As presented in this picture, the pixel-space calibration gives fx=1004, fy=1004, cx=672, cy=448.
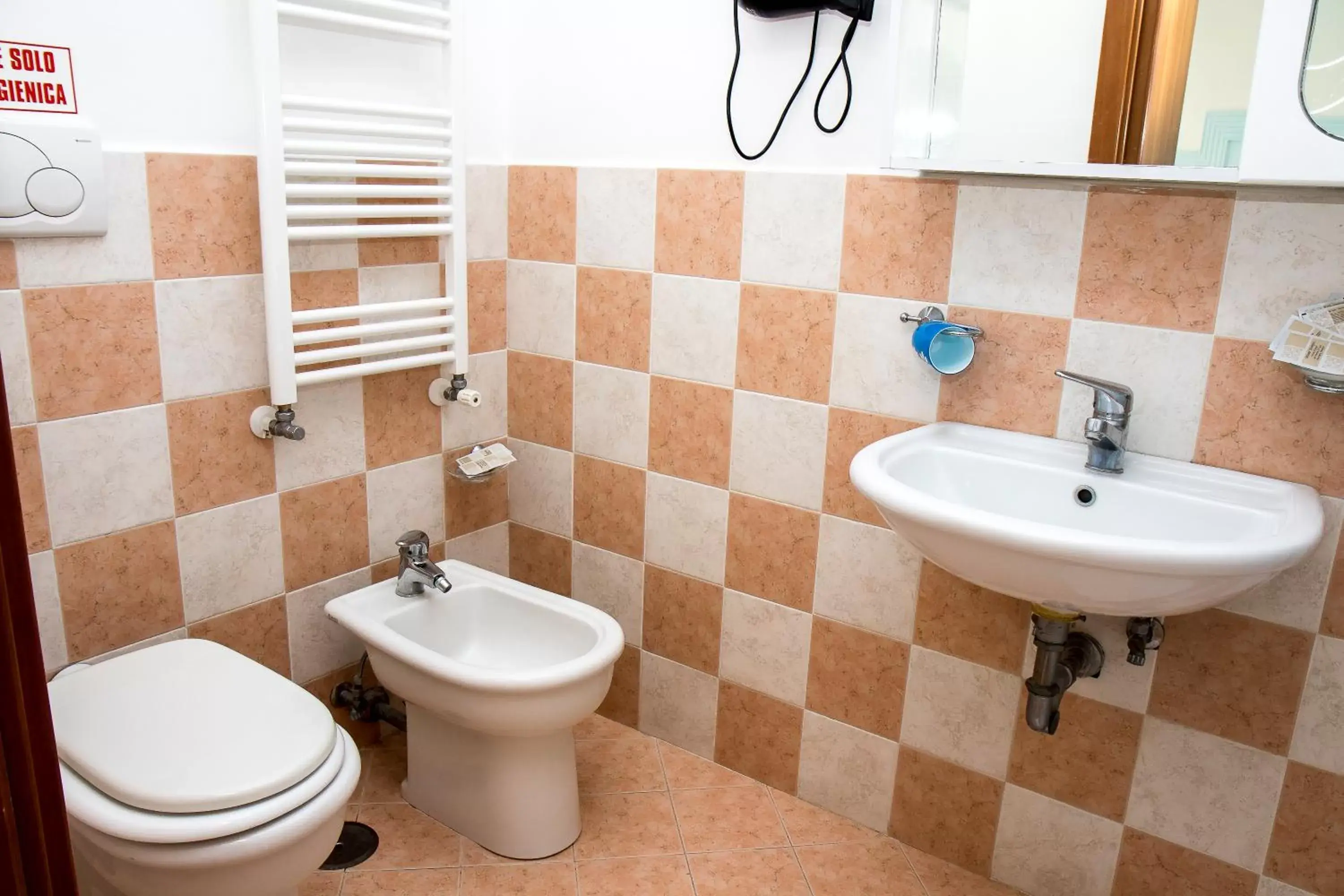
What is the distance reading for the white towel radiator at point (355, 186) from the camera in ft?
5.70

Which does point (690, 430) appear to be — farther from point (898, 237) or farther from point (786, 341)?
point (898, 237)

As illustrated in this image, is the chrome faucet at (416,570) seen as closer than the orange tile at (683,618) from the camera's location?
Yes

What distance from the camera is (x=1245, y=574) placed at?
1.23m

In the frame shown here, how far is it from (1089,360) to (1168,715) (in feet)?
1.94

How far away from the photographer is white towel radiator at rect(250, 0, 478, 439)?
1736 millimetres

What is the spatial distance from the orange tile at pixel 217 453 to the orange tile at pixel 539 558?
676 millimetres

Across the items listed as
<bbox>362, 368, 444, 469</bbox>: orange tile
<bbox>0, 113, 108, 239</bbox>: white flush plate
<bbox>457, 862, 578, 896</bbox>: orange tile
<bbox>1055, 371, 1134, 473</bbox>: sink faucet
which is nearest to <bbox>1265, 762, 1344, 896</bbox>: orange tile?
<bbox>1055, 371, 1134, 473</bbox>: sink faucet

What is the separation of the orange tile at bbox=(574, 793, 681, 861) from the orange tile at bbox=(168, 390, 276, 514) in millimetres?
909

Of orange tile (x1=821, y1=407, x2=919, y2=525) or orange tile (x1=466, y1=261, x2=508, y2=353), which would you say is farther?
orange tile (x1=466, y1=261, x2=508, y2=353)

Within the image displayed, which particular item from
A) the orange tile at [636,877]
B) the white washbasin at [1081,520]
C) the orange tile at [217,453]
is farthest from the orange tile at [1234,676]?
the orange tile at [217,453]

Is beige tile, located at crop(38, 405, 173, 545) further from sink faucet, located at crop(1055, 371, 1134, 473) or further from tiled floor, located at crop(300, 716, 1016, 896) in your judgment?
sink faucet, located at crop(1055, 371, 1134, 473)

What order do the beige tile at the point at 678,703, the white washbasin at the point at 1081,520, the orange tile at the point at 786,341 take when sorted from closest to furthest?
the white washbasin at the point at 1081,520
the orange tile at the point at 786,341
the beige tile at the point at 678,703

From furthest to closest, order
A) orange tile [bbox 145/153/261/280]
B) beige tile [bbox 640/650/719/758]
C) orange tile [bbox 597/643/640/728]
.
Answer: orange tile [bbox 597/643/640/728] < beige tile [bbox 640/650/719/758] < orange tile [bbox 145/153/261/280]

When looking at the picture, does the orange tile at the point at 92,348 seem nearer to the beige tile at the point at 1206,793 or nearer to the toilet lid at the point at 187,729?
the toilet lid at the point at 187,729
